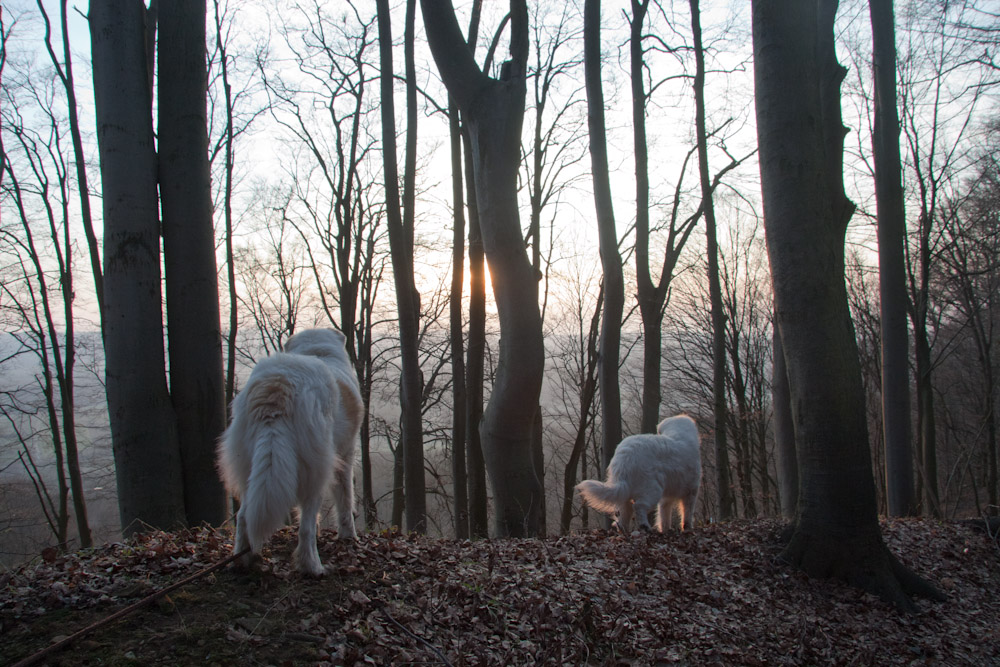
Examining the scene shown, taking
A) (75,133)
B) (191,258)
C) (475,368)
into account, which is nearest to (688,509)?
(475,368)

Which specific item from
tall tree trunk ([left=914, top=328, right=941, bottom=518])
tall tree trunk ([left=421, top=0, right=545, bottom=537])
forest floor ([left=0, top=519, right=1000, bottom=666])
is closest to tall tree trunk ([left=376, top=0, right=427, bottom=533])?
tall tree trunk ([left=421, top=0, right=545, bottom=537])

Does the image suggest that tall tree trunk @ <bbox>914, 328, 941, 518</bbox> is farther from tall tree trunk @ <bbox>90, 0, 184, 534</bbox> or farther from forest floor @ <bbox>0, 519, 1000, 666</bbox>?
tall tree trunk @ <bbox>90, 0, 184, 534</bbox>

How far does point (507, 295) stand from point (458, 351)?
423 cm

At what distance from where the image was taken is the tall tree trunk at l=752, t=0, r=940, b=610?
5418 millimetres

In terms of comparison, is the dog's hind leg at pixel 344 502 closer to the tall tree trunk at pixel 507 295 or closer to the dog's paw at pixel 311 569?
the dog's paw at pixel 311 569

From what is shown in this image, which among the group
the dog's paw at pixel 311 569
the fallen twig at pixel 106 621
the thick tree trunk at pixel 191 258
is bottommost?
the dog's paw at pixel 311 569

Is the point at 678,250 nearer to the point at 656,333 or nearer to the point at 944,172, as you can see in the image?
the point at 656,333

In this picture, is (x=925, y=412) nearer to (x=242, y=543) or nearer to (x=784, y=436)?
(x=784, y=436)

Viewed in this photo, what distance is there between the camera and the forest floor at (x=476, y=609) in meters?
3.02

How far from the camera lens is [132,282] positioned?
5.45 meters

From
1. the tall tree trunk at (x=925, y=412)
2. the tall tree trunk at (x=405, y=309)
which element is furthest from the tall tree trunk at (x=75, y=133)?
the tall tree trunk at (x=925, y=412)

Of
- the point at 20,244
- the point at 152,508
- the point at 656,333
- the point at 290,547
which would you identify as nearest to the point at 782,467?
the point at 656,333

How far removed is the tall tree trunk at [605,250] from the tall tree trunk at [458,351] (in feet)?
8.81

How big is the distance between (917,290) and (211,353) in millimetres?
20283
